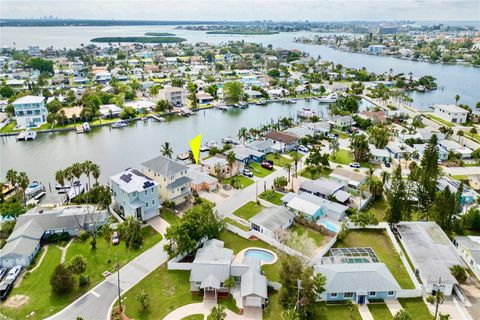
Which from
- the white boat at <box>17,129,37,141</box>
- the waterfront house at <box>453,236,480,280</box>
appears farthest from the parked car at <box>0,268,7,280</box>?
the white boat at <box>17,129,37,141</box>

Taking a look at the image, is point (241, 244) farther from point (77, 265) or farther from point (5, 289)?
point (5, 289)

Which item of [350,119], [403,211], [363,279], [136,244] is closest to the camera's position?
[363,279]

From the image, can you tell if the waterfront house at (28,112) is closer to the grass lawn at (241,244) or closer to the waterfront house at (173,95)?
the waterfront house at (173,95)

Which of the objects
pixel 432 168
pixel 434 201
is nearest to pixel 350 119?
pixel 432 168

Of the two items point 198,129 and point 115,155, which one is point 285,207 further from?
point 198,129

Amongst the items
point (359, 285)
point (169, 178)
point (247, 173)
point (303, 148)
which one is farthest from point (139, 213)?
point (303, 148)
